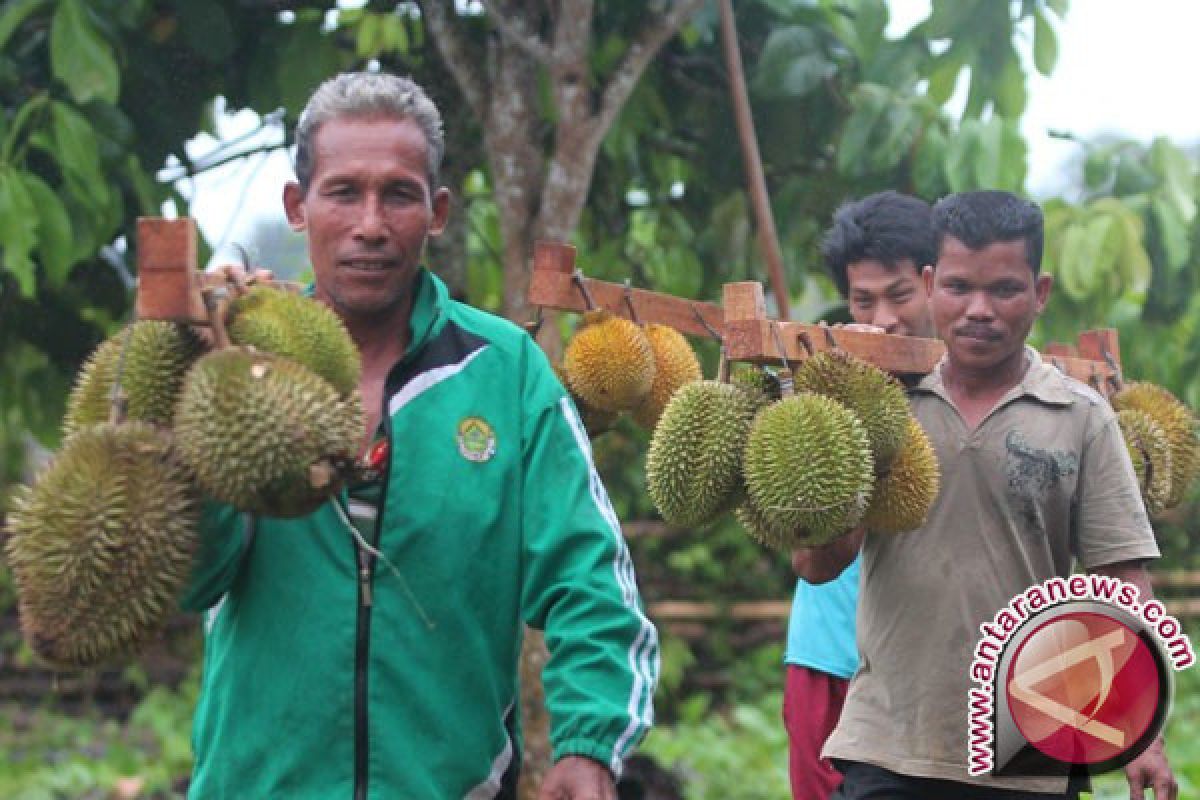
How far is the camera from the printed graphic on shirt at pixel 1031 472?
3.15m

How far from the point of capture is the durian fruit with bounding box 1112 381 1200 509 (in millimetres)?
3883

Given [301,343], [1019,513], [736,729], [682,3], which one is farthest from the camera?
[736,729]

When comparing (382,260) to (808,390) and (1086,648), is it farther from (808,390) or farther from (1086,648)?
(1086,648)

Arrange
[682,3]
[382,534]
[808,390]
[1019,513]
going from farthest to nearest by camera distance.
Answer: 1. [682,3]
2. [1019,513]
3. [808,390]
4. [382,534]

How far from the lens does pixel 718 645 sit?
858 centimetres

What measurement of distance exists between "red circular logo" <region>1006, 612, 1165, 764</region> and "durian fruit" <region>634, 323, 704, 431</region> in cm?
88

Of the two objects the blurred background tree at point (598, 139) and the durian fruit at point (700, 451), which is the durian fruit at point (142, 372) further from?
the blurred background tree at point (598, 139)

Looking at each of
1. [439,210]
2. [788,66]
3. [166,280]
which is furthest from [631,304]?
[788,66]

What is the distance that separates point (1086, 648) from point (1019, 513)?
319 mm

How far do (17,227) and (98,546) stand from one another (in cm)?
233

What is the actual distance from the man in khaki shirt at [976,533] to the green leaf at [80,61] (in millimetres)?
2142

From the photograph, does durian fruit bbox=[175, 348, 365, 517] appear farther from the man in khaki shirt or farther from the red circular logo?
the red circular logo

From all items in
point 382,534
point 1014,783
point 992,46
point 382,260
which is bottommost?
point 1014,783

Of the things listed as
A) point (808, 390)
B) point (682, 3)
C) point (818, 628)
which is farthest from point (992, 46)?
point (808, 390)
